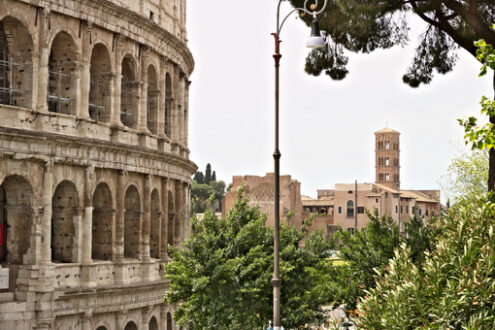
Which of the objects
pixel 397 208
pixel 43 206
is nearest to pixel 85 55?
pixel 43 206

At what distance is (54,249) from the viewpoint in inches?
1110

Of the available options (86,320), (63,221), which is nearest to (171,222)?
(63,221)

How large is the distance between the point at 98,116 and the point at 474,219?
1790 centimetres

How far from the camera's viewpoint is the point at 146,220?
31844mm

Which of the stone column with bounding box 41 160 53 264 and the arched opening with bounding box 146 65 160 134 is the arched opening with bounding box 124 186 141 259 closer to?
the arched opening with bounding box 146 65 160 134

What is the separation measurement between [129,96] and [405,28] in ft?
42.0

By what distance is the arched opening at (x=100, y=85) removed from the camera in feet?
97.6

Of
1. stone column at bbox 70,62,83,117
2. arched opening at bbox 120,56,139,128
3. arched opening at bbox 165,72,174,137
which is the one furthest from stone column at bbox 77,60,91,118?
arched opening at bbox 165,72,174,137

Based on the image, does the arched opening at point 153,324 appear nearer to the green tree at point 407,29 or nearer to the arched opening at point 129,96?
the arched opening at point 129,96

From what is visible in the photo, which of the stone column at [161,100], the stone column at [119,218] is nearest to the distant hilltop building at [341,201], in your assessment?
the stone column at [161,100]

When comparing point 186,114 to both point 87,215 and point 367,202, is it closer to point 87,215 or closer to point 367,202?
point 87,215

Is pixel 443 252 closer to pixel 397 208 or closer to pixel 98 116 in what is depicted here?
pixel 98 116

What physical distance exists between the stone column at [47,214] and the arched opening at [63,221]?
1.39m

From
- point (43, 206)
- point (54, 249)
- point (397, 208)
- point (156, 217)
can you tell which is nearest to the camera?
point (43, 206)
